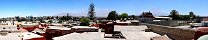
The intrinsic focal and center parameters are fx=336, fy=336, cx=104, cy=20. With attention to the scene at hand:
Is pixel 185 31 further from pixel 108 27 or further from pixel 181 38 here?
pixel 108 27

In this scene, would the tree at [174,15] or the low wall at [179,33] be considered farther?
the tree at [174,15]

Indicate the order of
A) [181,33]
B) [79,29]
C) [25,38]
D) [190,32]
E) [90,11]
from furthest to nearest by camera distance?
[90,11]
[79,29]
[25,38]
[181,33]
[190,32]

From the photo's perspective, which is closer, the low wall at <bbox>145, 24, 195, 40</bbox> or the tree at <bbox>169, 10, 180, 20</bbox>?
the low wall at <bbox>145, 24, 195, 40</bbox>

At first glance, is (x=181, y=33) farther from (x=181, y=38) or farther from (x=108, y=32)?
(x=108, y=32)

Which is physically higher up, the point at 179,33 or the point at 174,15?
the point at 174,15

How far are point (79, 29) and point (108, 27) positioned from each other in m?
6.90

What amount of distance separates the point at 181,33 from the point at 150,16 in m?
46.1

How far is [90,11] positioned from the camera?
9912cm

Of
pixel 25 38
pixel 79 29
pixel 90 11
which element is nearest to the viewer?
pixel 25 38

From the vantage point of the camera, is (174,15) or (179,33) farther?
(174,15)

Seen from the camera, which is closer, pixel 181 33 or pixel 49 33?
pixel 181 33

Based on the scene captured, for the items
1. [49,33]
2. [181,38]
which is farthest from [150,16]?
[181,38]

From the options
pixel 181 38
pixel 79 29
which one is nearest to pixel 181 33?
pixel 181 38

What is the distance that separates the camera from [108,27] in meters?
24.0
